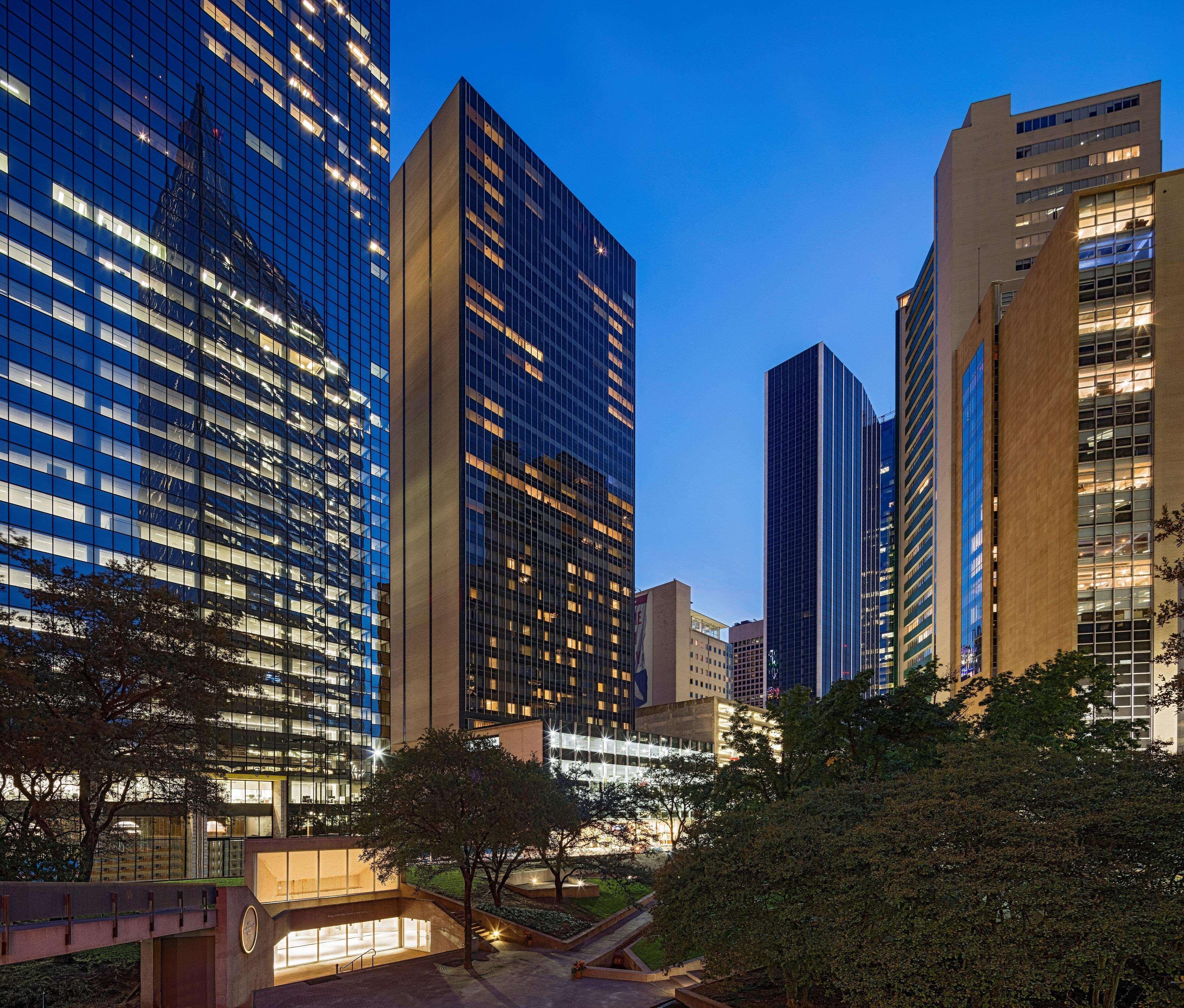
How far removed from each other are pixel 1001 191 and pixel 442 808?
114698mm

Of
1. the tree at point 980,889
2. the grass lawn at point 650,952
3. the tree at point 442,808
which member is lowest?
the grass lawn at point 650,952

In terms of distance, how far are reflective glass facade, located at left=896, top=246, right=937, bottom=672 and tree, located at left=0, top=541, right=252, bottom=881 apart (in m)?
103

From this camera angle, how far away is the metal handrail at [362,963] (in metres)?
38.8

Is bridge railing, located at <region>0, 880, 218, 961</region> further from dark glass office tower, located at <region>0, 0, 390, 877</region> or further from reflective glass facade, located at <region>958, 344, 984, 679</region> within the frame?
reflective glass facade, located at <region>958, 344, 984, 679</region>

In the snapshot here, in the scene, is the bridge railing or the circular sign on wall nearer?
the bridge railing

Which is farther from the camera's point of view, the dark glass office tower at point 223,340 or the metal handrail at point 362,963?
the dark glass office tower at point 223,340

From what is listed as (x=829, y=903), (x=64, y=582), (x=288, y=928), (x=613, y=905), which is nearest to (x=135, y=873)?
(x=288, y=928)

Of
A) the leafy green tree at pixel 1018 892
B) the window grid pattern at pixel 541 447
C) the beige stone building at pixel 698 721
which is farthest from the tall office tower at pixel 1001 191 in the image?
the leafy green tree at pixel 1018 892

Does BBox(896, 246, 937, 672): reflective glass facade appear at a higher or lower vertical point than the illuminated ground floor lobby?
higher

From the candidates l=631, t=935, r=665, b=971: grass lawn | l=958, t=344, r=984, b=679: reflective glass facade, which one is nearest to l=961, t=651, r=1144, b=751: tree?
l=631, t=935, r=665, b=971: grass lawn

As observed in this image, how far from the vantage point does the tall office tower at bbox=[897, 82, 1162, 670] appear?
10650 centimetres

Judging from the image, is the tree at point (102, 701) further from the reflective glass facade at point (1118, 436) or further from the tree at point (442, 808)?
the reflective glass facade at point (1118, 436)

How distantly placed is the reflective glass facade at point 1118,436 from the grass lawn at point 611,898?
1677 inches

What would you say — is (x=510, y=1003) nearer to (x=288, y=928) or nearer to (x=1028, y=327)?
(x=288, y=928)
